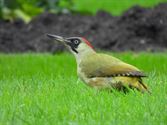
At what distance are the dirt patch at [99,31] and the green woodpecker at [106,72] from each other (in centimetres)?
709

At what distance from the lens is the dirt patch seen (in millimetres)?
17000

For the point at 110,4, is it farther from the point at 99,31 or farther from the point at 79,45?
the point at 79,45

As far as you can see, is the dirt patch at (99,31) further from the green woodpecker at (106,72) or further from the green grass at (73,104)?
the green woodpecker at (106,72)

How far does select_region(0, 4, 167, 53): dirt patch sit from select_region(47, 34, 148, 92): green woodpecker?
23.3 ft

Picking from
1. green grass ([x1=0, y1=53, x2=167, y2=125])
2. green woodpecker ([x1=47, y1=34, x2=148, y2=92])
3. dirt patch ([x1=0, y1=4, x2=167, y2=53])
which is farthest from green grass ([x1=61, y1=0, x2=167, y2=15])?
green woodpecker ([x1=47, y1=34, x2=148, y2=92])

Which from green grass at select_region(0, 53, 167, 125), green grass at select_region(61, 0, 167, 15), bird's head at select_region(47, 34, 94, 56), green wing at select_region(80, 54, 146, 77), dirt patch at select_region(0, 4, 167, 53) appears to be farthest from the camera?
green grass at select_region(61, 0, 167, 15)

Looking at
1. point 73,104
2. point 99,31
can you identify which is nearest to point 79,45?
point 73,104

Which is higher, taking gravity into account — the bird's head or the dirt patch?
the bird's head

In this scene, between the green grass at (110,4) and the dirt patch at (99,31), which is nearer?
the dirt patch at (99,31)

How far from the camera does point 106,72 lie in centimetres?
884

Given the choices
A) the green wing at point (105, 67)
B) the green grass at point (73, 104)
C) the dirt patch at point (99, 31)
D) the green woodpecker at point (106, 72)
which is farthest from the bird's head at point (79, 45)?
the dirt patch at point (99, 31)

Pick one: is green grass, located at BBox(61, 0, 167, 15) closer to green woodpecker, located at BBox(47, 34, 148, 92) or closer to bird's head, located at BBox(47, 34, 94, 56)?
bird's head, located at BBox(47, 34, 94, 56)

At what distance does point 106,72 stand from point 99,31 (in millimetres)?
9095

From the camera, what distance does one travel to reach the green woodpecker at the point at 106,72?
8734 mm
